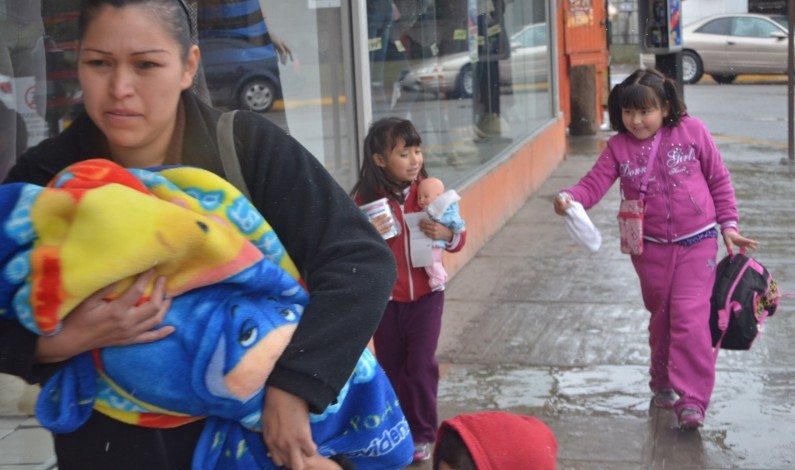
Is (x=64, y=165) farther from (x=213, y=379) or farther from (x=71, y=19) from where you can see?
(x=71, y=19)

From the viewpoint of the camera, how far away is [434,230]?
14.8ft

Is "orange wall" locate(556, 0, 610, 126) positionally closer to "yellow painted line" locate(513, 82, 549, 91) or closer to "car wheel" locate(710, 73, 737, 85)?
"yellow painted line" locate(513, 82, 549, 91)

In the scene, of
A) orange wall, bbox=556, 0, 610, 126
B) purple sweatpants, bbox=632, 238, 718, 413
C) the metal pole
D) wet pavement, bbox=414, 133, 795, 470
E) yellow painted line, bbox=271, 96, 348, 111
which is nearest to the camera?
wet pavement, bbox=414, 133, 795, 470

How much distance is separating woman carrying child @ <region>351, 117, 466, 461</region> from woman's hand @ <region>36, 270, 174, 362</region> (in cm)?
283

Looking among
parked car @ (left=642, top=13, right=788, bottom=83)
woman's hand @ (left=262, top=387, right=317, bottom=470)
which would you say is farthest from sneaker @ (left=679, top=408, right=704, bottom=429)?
parked car @ (left=642, top=13, right=788, bottom=83)

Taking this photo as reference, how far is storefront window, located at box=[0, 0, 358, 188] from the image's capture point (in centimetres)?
375

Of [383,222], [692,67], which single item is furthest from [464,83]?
[692,67]

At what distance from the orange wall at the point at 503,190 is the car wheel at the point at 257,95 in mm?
2166

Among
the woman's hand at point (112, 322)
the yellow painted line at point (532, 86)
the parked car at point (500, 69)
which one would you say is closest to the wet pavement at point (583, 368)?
the parked car at point (500, 69)

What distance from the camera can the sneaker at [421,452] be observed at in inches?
180

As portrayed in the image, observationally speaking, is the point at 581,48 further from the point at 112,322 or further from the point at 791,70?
the point at 112,322

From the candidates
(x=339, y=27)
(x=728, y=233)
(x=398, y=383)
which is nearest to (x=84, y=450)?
(x=398, y=383)

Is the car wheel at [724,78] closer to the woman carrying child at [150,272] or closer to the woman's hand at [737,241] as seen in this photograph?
the woman's hand at [737,241]

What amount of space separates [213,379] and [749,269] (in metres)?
3.69
